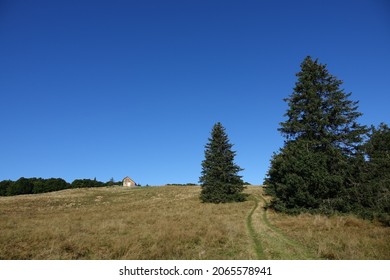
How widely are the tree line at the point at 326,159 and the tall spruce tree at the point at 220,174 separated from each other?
9.27 meters

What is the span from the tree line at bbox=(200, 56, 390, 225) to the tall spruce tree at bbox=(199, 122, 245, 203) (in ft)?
30.4

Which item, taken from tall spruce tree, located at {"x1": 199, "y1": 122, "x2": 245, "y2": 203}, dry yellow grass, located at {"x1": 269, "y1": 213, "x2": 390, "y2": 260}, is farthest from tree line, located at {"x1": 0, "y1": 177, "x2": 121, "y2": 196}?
dry yellow grass, located at {"x1": 269, "y1": 213, "x2": 390, "y2": 260}

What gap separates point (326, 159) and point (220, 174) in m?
17.6

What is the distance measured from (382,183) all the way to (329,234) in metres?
10.0

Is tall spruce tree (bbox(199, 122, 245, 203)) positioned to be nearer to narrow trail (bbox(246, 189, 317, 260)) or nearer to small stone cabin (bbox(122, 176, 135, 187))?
narrow trail (bbox(246, 189, 317, 260))

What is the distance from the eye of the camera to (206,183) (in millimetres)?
39125

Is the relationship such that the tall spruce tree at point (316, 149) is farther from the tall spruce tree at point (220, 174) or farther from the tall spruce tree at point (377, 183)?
the tall spruce tree at point (220, 174)

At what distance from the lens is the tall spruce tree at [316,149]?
21875 millimetres

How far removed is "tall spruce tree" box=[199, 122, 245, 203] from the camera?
37500mm

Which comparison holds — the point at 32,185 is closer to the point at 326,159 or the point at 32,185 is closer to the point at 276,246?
the point at 326,159
